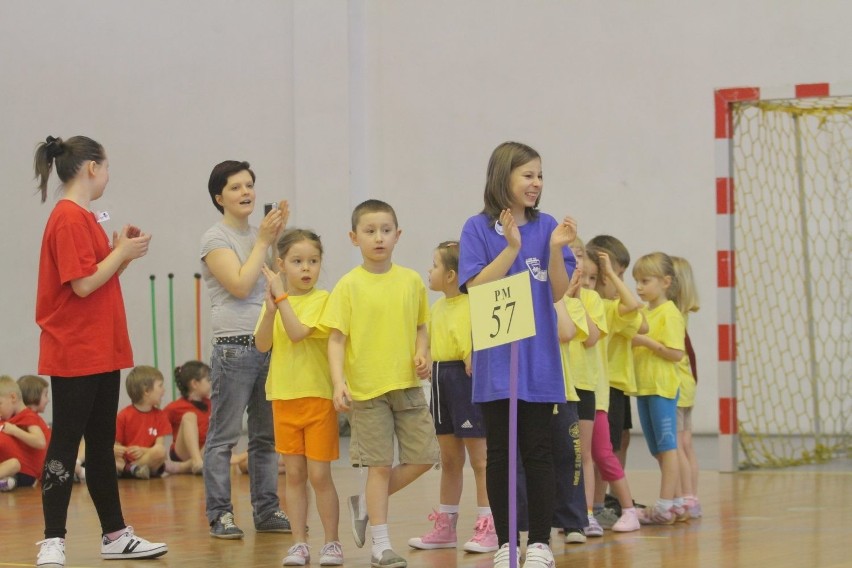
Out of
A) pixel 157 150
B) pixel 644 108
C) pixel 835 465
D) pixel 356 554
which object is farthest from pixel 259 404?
pixel 157 150

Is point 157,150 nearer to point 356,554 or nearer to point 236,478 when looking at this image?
point 236,478

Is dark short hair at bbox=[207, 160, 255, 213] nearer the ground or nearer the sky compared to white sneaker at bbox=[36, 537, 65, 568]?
nearer the sky

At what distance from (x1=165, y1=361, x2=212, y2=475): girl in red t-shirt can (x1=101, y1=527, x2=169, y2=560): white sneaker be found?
3.49 metres

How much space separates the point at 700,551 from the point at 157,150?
7.12m

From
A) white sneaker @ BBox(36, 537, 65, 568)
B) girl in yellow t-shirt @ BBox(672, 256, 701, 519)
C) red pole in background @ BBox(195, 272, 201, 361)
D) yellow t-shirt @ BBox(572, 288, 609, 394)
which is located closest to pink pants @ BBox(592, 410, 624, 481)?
yellow t-shirt @ BBox(572, 288, 609, 394)

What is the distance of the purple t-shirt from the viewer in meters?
3.93

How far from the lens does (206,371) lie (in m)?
8.51

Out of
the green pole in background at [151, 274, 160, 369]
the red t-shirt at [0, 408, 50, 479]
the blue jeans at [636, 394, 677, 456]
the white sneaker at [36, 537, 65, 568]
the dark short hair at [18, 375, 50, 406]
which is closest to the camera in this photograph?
the white sneaker at [36, 537, 65, 568]

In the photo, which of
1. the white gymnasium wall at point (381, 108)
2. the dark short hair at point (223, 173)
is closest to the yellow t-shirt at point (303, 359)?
the dark short hair at point (223, 173)

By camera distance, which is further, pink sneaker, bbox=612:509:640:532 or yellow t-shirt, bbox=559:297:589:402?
pink sneaker, bbox=612:509:640:532

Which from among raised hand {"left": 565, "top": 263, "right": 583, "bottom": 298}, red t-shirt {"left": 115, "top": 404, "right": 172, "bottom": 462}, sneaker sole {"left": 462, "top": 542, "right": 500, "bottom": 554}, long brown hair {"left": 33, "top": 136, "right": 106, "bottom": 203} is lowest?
sneaker sole {"left": 462, "top": 542, "right": 500, "bottom": 554}

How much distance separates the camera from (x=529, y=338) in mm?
3969

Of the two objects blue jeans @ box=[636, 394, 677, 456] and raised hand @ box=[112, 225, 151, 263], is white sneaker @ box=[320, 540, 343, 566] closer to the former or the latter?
raised hand @ box=[112, 225, 151, 263]

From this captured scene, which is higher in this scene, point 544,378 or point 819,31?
point 819,31
